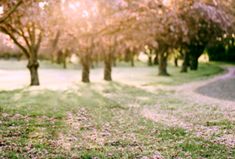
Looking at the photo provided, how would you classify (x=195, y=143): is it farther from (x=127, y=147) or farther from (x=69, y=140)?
(x=69, y=140)

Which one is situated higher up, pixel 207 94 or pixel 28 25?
pixel 28 25

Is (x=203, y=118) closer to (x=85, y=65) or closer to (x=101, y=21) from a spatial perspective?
(x=101, y=21)

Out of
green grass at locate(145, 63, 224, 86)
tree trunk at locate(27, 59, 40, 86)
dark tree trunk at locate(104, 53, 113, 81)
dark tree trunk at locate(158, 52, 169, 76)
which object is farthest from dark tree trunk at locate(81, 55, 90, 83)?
dark tree trunk at locate(158, 52, 169, 76)

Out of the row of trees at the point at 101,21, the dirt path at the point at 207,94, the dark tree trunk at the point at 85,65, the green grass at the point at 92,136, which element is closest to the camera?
the green grass at the point at 92,136

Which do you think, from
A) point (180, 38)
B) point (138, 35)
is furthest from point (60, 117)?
point (180, 38)

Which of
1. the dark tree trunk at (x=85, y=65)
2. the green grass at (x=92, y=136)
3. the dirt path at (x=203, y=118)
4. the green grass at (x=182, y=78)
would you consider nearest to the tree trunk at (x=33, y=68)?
the dark tree trunk at (x=85, y=65)

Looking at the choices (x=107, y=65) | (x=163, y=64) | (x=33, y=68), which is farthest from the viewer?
(x=163, y=64)

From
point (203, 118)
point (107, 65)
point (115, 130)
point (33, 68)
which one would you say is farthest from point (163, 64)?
point (115, 130)

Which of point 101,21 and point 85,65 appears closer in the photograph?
point 101,21

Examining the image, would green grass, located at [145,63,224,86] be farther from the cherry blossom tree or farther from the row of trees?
the cherry blossom tree

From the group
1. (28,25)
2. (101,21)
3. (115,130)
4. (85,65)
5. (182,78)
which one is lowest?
(182,78)

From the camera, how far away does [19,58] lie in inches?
5374

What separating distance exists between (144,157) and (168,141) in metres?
2.81

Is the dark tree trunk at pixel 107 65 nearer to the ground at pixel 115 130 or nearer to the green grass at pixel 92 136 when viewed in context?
the ground at pixel 115 130
